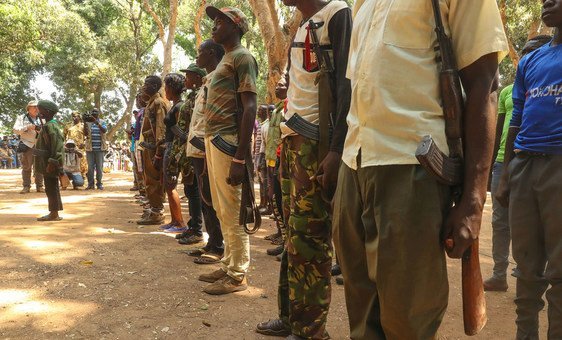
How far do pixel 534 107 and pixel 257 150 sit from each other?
→ 18.2 ft

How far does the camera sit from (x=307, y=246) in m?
2.33

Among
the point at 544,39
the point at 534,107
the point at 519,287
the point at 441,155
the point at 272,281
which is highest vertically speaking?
the point at 544,39

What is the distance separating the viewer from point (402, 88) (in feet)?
4.71

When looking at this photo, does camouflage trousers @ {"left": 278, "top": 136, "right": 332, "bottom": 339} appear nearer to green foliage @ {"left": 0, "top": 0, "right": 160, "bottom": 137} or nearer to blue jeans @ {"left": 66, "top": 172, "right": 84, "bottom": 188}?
blue jeans @ {"left": 66, "top": 172, "right": 84, "bottom": 188}

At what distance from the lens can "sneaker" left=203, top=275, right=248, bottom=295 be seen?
335cm

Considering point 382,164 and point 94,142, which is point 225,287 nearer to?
point 382,164

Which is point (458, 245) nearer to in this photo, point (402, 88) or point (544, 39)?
point (402, 88)

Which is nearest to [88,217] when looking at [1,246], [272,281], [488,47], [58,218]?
[58,218]

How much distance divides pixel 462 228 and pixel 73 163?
11.8 meters

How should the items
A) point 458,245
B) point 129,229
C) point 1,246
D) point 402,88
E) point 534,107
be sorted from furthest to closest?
point 129,229
point 1,246
point 534,107
point 402,88
point 458,245

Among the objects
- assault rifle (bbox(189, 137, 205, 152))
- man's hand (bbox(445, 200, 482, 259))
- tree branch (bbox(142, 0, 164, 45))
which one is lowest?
man's hand (bbox(445, 200, 482, 259))

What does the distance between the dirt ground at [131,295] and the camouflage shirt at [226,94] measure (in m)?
1.32

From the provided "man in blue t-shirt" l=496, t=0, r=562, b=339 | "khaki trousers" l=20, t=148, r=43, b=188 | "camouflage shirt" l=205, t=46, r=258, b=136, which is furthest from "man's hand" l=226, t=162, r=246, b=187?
"khaki trousers" l=20, t=148, r=43, b=188

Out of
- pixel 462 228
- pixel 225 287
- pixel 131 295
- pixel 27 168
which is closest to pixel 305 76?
pixel 462 228
